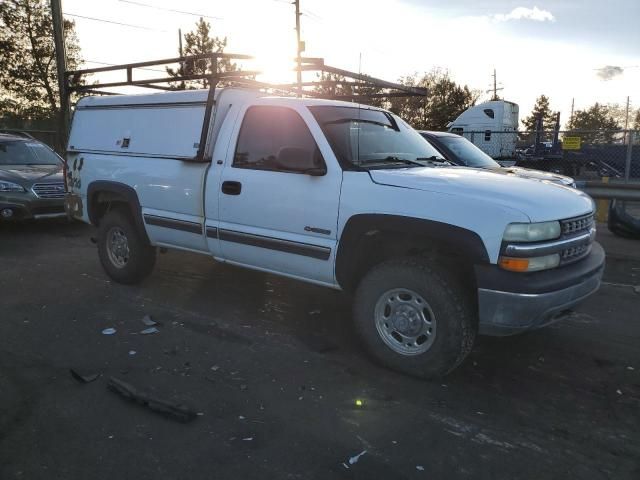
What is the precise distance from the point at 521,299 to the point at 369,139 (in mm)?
1897

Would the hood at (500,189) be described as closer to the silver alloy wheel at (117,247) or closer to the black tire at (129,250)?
the black tire at (129,250)

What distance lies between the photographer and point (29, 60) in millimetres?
23109

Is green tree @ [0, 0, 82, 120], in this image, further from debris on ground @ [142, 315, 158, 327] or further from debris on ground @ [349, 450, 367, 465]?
debris on ground @ [349, 450, 367, 465]

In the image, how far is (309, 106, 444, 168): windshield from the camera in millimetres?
4094

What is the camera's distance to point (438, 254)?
3654 millimetres

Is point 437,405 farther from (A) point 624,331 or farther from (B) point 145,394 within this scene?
(A) point 624,331

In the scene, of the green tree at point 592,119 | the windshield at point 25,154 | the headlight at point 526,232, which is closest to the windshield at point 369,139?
the headlight at point 526,232

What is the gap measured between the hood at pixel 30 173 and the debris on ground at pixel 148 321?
17.9ft

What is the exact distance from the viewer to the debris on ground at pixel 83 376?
3.54m

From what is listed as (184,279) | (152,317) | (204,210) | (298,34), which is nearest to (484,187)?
(204,210)

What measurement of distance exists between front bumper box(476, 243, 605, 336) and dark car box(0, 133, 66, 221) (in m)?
7.97

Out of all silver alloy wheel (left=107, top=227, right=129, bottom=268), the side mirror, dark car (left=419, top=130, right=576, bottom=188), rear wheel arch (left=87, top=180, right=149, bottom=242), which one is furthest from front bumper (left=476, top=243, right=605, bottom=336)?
dark car (left=419, top=130, right=576, bottom=188)

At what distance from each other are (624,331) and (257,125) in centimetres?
372

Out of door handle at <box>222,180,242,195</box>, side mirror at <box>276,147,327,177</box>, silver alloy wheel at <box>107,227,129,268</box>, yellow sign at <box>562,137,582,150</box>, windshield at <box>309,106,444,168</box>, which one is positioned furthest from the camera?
yellow sign at <box>562,137,582,150</box>
